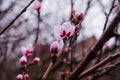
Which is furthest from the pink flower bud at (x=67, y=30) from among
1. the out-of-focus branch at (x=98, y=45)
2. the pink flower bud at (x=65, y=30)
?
the out-of-focus branch at (x=98, y=45)

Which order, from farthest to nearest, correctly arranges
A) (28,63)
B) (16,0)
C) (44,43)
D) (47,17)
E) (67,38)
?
(44,43) → (47,17) → (16,0) → (28,63) → (67,38)

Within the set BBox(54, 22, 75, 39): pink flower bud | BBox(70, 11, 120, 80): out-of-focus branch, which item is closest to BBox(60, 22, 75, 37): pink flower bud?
BBox(54, 22, 75, 39): pink flower bud

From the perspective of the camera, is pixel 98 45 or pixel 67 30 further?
pixel 67 30

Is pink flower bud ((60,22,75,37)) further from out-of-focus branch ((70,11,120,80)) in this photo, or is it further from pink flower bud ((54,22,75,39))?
out-of-focus branch ((70,11,120,80))

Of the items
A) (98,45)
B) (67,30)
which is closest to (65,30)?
(67,30)

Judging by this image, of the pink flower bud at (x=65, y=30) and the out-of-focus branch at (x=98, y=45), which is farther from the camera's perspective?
the pink flower bud at (x=65, y=30)

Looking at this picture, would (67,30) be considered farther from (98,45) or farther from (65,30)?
(98,45)

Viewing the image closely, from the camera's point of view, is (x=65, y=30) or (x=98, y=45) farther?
(x=65, y=30)

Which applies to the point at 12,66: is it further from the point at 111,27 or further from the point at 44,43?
the point at 111,27

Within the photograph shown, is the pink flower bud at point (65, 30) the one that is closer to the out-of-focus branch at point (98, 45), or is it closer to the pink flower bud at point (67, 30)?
the pink flower bud at point (67, 30)

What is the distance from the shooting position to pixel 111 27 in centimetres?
117

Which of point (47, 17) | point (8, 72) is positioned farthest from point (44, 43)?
point (8, 72)

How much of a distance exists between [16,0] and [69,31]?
5366 millimetres

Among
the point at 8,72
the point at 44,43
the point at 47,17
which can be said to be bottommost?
the point at 8,72
